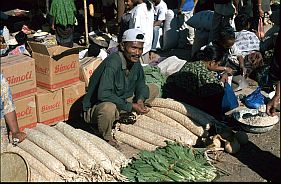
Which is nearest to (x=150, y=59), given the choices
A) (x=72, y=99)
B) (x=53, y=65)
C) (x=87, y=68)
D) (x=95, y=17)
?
(x=87, y=68)

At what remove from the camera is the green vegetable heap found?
805cm

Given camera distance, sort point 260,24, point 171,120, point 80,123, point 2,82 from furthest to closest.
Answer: point 260,24, point 80,123, point 171,120, point 2,82

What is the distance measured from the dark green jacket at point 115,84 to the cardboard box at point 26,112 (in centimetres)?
68

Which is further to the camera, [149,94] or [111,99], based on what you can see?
[149,94]

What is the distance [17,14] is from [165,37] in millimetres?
3905

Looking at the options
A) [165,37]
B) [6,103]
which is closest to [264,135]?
[6,103]

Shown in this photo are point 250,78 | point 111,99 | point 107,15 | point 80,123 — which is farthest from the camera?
point 107,15

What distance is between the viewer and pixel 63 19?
8062 millimetres

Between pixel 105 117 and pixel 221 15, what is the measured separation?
352 centimetres

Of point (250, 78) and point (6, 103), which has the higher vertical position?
point (6, 103)

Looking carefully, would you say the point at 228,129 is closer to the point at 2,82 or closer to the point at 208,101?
the point at 208,101

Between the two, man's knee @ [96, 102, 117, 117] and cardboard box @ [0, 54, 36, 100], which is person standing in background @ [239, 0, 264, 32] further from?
cardboard box @ [0, 54, 36, 100]

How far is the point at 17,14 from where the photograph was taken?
10922mm

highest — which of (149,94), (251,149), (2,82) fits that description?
(2,82)
